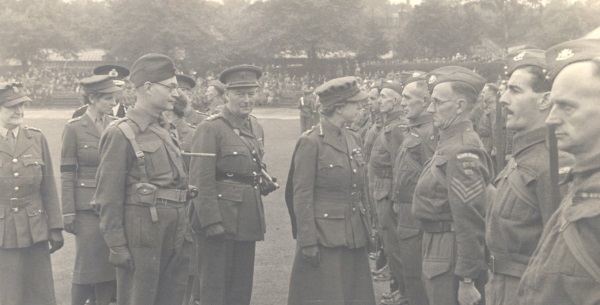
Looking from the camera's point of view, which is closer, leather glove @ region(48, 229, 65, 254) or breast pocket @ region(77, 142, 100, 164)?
leather glove @ region(48, 229, 65, 254)

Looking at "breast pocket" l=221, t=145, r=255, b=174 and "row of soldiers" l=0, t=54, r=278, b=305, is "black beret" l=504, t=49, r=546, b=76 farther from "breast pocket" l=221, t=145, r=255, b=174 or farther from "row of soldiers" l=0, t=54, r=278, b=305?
"breast pocket" l=221, t=145, r=255, b=174

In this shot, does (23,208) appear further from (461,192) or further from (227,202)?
(461,192)

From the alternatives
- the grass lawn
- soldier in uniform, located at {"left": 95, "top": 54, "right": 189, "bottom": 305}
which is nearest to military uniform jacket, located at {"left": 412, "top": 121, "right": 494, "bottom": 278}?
soldier in uniform, located at {"left": 95, "top": 54, "right": 189, "bottom": 305}

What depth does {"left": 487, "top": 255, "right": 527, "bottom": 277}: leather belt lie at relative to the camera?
377 cm

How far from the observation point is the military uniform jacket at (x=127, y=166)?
199 inches

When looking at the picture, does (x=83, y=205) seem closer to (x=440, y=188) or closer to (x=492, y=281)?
(x=440, y=188)

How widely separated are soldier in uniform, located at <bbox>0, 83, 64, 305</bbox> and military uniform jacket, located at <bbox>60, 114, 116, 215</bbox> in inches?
10.6

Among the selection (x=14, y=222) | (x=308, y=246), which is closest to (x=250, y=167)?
(x=308, y=246)

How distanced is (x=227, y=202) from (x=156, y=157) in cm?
127

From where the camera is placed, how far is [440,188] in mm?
4887

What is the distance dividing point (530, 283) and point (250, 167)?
13.6 feet

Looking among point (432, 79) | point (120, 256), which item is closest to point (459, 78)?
point (432, 79)

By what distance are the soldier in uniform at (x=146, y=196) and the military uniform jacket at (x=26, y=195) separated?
1.31 m

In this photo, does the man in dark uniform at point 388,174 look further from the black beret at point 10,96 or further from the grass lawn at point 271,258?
the black beret at point 10,96
